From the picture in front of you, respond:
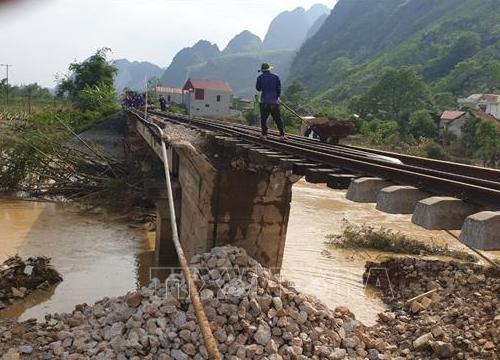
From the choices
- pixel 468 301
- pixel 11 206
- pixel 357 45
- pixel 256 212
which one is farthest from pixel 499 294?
pixel 357 45

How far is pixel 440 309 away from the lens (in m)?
9.22

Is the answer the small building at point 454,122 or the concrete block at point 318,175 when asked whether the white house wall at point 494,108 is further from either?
the concrete block at point 318,175

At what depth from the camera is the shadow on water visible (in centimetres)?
1049

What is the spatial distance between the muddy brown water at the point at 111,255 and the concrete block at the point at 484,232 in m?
6.83

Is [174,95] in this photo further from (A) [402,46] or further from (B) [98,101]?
(A) [402,46]

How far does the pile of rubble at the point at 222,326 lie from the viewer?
5.91 meters

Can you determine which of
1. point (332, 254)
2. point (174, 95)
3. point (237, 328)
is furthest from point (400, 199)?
point (174, 95)

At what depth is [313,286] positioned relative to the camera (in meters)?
12.2

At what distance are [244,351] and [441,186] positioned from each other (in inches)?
116

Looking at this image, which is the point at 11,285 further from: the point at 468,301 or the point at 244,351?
the point at 468,301

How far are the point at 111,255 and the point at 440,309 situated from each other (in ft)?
29.2

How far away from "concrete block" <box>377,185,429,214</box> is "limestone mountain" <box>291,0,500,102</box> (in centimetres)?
7927

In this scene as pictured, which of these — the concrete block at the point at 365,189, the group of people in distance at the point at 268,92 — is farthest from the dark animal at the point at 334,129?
the concrete block at the point at 365,189

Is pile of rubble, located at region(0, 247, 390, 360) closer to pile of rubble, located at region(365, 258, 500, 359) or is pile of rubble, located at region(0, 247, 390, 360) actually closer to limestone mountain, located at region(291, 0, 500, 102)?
pile of rubble, located at region(365, 258, 500, 359)
